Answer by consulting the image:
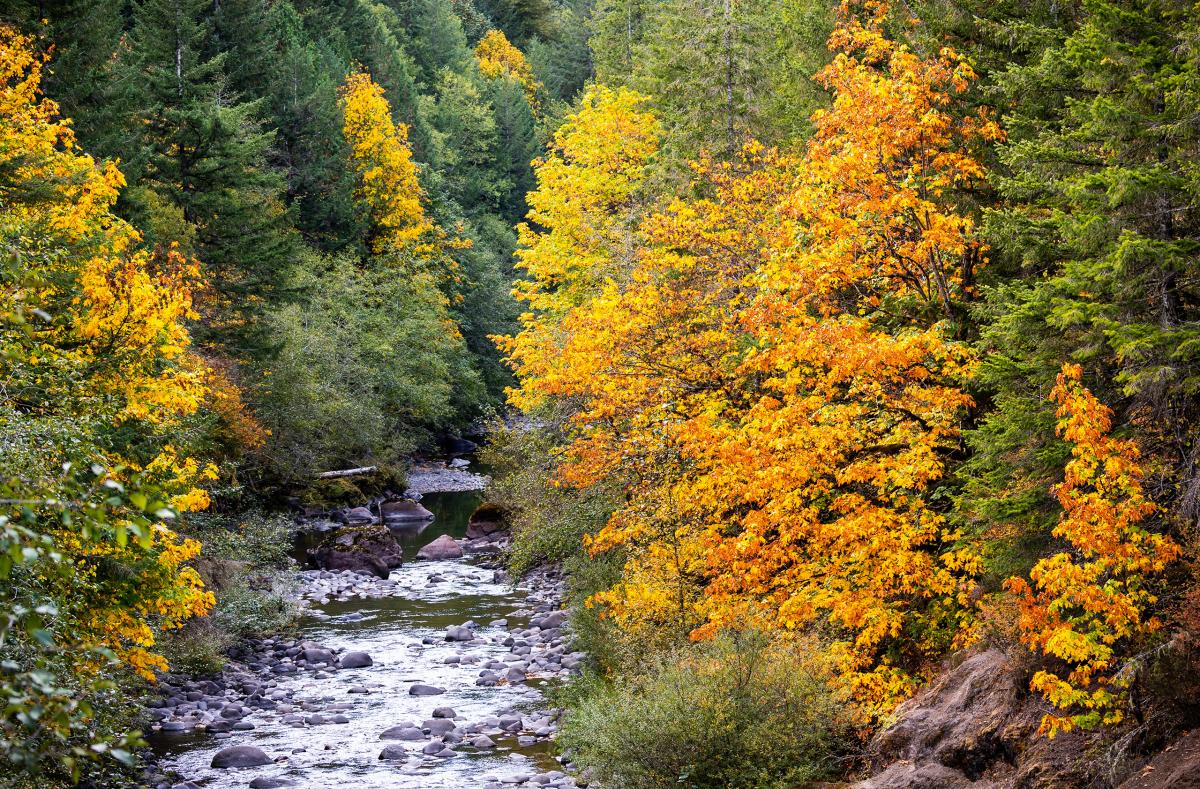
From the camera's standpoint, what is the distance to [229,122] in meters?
33.1

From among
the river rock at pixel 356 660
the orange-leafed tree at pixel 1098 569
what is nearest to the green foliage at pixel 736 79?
the river rock at pixel 356 660

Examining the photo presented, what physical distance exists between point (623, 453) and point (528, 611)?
Result: 8077 millimetres

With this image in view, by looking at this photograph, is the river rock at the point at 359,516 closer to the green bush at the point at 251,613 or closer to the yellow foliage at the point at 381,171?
the green bush at the point at 251,613

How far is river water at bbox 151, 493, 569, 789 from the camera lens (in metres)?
15.4

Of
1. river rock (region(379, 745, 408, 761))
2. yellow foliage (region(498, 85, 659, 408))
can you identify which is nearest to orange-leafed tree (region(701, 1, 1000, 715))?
river rock (region(379, 745, 408, 761))

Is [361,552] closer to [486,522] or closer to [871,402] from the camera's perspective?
[486,522]

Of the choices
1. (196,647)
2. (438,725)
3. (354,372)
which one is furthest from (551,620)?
(354,372)

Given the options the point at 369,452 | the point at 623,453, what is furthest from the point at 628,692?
the point at 369,452

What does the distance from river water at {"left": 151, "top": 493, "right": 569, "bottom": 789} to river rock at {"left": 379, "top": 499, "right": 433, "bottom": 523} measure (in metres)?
9.39

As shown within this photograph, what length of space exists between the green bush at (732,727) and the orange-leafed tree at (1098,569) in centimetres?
357

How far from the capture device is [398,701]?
19125 millimetres

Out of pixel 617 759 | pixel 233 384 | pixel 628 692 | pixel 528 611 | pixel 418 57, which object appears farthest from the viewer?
pixel 418 57

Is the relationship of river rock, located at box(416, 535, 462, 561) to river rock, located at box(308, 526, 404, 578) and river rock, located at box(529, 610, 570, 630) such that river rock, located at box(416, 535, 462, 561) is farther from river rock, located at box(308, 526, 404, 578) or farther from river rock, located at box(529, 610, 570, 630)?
river rock, located at box(529, 610, 570, 630)

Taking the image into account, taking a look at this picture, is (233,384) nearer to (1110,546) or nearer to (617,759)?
(617,759)
